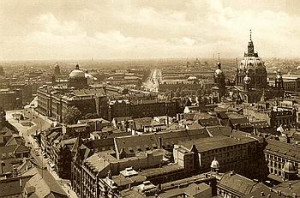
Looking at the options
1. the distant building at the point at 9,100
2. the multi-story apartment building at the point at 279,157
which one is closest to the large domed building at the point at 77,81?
the distant building at the point at 9,100

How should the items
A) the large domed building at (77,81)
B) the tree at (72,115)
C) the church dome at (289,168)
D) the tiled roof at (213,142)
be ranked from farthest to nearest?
the large domed building at (77,81), the tree at (72,115), the tiled roof at (213,142), the church dome at (289,168)

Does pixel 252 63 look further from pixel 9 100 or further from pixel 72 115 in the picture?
pixel 9 100

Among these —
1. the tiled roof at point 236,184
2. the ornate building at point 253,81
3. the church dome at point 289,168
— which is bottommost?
the tiled roof at point 236,184

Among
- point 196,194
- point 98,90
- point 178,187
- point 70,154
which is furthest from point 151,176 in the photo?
point 98,90

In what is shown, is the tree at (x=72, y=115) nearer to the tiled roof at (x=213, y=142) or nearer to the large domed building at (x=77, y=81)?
the large domed building at (x=77, y=81)

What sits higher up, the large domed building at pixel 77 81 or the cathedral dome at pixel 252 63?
the cathedral dome at pixel 252 63

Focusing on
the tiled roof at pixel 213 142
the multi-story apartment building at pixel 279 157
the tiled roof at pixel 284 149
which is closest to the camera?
the multi-story apartment building at pixel 279 157

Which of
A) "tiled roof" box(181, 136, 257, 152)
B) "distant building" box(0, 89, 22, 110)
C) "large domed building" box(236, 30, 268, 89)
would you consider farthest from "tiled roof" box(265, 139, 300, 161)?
"distant building" box(0, 89, 22, 110)

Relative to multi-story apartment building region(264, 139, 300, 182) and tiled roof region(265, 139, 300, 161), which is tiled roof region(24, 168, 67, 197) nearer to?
multi-story apartment building region(264, 139, 300, 182)
